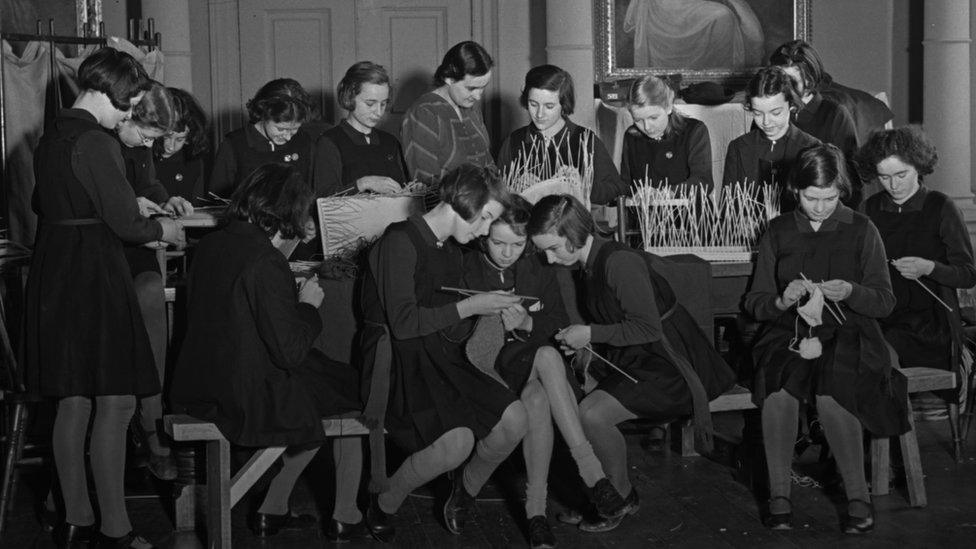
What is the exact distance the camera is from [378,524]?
4.35 meters

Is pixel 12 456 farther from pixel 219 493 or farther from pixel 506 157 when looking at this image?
pixel 506 157

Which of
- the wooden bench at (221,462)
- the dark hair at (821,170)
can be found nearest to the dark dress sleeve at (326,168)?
the wooden bench at (221,462)

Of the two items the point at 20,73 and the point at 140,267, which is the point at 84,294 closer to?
the point at 140,267

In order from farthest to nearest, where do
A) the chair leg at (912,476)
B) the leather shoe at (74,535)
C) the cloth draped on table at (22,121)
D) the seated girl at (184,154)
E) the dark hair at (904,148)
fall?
the cloth draped on table at (22,121), the seated girl at (184,154), the dark hair at (904,148), the chair leg at (912,476), the leather shoe at (74,535)

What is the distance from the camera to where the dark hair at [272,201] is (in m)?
4.13

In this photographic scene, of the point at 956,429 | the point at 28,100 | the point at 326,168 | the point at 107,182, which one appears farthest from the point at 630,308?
the point at 28,100

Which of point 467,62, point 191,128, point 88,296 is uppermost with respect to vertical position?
point 467,62

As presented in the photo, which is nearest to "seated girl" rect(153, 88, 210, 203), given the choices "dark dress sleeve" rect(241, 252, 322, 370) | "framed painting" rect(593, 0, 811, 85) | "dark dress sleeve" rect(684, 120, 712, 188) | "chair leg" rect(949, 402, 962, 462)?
"dark dress sleeve" rect(241, 252, 322, 370)

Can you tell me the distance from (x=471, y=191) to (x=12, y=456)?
1823mm

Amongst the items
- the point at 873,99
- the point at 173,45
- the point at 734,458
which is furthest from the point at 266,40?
the point at 734,458

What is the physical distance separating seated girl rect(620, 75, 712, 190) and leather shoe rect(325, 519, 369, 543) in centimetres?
220

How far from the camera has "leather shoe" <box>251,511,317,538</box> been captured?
442 cm

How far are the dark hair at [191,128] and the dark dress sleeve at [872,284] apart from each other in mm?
2756

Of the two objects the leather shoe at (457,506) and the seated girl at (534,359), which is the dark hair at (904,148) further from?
the leather shoe at (457,506)
